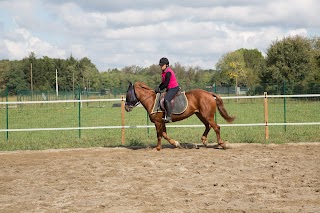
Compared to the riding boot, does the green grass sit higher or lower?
lower

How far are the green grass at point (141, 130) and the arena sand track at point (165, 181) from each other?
2.20 metres

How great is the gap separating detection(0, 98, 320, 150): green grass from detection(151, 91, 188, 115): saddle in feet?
6.48

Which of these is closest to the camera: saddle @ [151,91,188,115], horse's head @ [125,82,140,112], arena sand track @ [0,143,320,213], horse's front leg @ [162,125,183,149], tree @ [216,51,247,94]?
arena sand track @ [0,143,320,213]

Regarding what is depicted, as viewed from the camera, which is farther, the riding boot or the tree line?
the tree line

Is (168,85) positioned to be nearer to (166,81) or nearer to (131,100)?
(166,81)

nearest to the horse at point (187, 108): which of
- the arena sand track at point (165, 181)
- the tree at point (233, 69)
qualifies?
the arena sand track at point (165, 181)

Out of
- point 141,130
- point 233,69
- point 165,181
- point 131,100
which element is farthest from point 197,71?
point 165,181

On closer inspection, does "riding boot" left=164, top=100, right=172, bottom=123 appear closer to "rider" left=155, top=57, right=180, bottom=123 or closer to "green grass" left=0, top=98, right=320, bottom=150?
"rider" left=155, top=57, right=180, bottom=123

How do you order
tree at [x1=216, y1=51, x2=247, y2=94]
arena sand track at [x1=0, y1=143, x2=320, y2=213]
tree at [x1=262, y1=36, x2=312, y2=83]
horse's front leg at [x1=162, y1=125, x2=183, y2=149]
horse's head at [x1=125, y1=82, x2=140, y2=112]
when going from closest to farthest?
arena sand track at [x1=0, y1=143, x2=320, y2=213]
horse's front leg at [x1=162, y1=125, x2=183, y2=149]
horse's head at [x1=125, y1=82, x2=140, y2=112]
tree at [x1=262, y1=36, x2=312, y2=83]
tree at [x1=216, y1=51, x2=247, y2=94]

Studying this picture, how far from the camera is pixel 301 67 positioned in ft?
158

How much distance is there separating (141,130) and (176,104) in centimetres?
690

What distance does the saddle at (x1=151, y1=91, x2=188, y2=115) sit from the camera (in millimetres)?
11453

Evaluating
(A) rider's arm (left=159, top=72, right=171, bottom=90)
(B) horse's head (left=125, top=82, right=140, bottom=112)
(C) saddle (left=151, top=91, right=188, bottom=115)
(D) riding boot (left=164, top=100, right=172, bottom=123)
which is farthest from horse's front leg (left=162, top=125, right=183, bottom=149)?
(A) rider's arm (left=159, top=72, right=171, bottom=90)

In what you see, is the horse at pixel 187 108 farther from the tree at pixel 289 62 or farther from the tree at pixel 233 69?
the tree at pixel 233 69
